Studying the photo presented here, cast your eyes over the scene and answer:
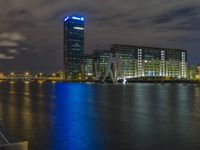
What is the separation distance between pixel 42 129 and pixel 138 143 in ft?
25.4

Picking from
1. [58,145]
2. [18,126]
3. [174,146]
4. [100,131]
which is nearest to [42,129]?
[18,126]

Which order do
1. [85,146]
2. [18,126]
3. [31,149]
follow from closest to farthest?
[31,149] < [85,146] < [18,126]

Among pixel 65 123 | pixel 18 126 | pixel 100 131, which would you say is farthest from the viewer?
pixel 65 123

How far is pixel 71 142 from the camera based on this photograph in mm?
19219

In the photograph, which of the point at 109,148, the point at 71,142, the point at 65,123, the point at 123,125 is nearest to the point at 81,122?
the point at 65,123

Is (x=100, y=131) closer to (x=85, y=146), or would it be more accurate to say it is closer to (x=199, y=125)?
(x=85, y=146)

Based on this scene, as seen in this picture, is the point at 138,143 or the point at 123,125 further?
the point at 123,125

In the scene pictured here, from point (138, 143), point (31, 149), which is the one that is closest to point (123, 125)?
point (138, 143)

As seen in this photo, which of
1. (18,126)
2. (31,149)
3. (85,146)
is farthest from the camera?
(18,126)

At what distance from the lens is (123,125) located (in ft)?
84.8

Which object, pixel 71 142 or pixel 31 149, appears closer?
pixel 31 149

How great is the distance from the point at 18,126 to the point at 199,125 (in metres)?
12.8

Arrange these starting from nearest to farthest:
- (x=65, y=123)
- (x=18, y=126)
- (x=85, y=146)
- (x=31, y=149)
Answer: (x=31, y=149), (x=85, y=146), (x=18, y=126), (x=65, y=123)

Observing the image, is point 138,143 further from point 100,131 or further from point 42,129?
point 42,129
